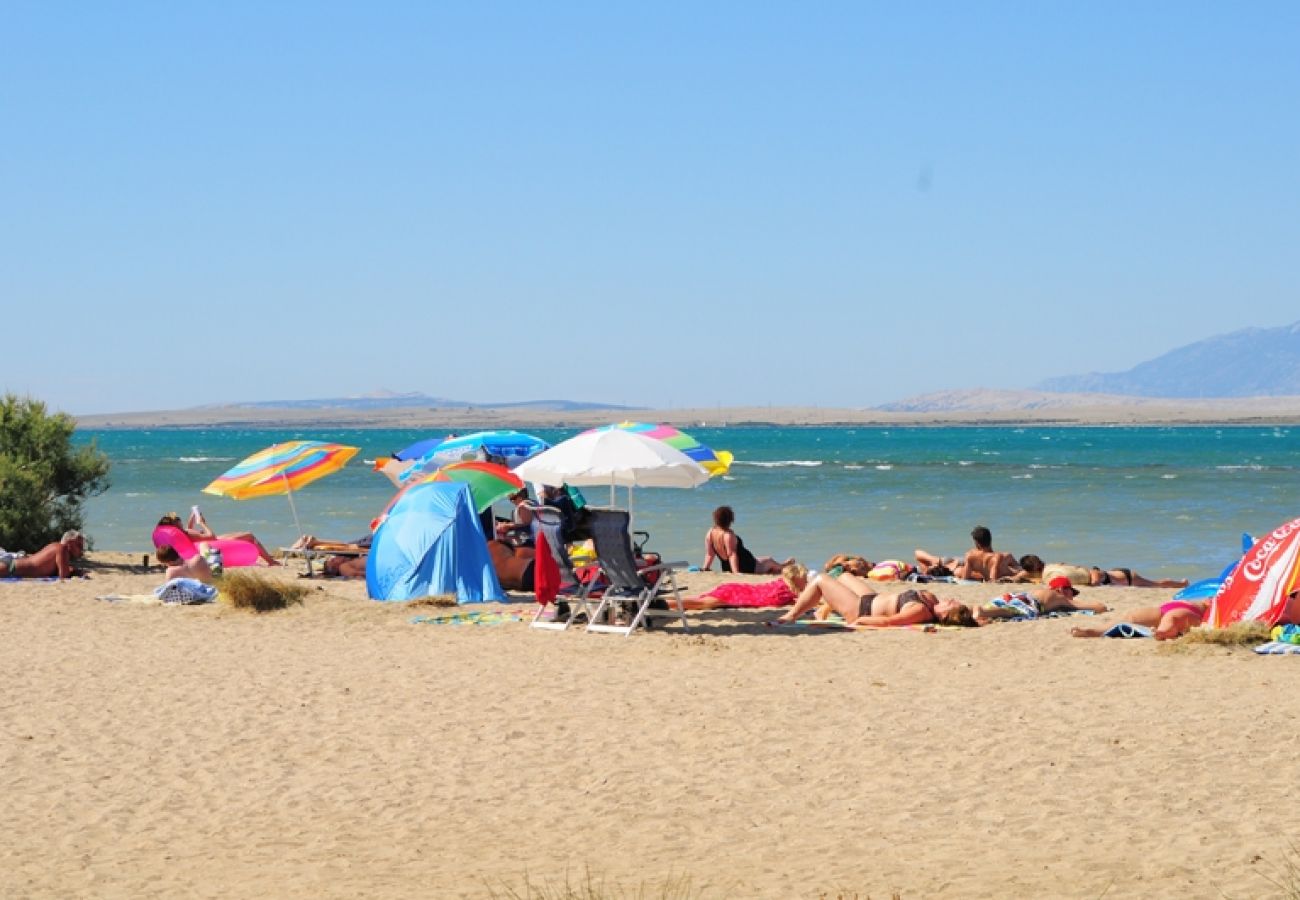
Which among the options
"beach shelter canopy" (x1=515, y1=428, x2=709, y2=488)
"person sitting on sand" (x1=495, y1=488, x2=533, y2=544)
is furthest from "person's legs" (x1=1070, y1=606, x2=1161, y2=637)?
"person sitting on sand" (x1=495, y1=488, x2=533, y2=544)

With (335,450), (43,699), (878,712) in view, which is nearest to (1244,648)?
(878,712)

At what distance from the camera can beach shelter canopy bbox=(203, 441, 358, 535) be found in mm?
16891

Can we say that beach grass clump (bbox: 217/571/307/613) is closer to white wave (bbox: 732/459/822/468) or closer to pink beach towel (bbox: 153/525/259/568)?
pink beach towel (bbox: 153/525/259/568)

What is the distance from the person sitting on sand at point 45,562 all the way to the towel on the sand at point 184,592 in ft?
8.15

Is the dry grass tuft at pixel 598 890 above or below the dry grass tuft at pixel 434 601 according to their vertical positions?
above

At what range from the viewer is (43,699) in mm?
8445

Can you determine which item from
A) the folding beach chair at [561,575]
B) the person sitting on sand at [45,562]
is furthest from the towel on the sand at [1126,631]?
the person sitting on sand at [45,562]

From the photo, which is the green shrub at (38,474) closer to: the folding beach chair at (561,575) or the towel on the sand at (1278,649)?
the folding beach chair at (561,575)

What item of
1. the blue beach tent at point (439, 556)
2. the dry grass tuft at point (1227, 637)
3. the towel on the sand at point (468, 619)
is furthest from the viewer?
the blue beach tent at point (439, 556)

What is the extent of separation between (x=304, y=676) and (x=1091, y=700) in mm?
4562

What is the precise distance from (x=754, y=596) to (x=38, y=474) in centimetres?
871

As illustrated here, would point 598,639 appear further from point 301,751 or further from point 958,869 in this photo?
point 958,869

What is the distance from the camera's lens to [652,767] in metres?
6.77

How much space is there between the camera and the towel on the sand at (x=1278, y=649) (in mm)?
9094
